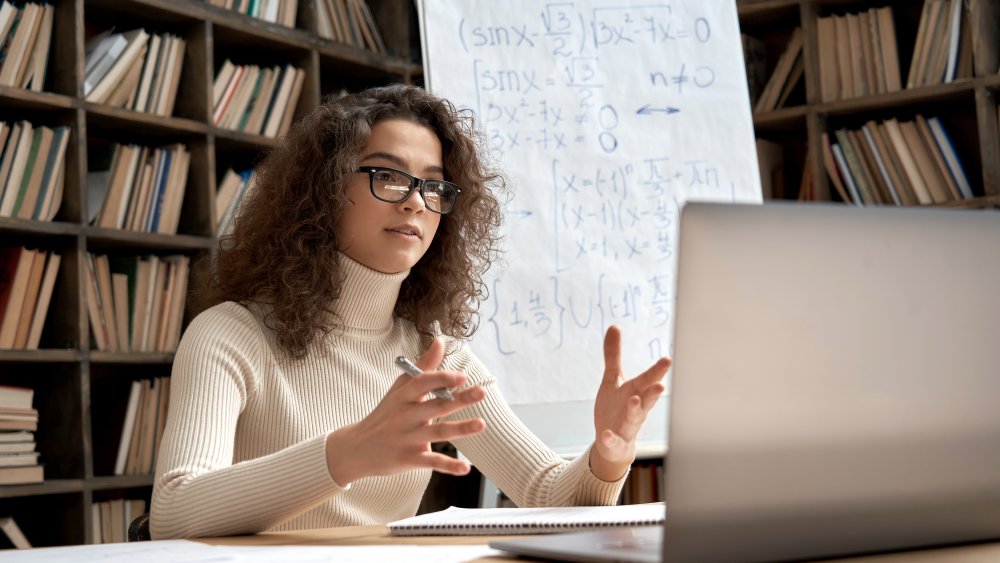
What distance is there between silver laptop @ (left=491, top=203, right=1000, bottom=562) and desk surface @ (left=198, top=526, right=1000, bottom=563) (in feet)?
0.04

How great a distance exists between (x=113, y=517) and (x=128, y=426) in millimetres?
224

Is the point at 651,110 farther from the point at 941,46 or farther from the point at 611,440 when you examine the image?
the point at 611,440

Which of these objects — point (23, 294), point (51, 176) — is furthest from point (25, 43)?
point (23, 294)

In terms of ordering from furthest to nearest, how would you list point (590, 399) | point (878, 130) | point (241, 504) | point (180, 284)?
point (878, 130) → point (180, 284) → point (590, 399) → point (241, 504)

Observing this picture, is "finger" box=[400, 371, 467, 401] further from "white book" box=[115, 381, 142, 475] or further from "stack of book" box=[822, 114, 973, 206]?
"stack of book" box=[822, 114, 973, 206]

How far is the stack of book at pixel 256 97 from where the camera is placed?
279 cm

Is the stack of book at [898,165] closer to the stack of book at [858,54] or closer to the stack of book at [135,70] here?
the stack of book at [858,54]

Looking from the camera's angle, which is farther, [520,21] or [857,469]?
[520,21]

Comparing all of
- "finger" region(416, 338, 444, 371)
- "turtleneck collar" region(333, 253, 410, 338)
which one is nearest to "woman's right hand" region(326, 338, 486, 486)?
"finger" region(416, 338, 444, 371)

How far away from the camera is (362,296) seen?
62.9 inches

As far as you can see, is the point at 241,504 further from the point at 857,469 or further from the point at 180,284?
the point at 180,284

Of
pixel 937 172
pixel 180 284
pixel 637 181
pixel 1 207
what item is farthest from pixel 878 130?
pixel 1 207

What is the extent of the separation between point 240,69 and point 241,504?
1.99 metres

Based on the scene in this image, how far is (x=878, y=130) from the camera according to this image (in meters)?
2.84
